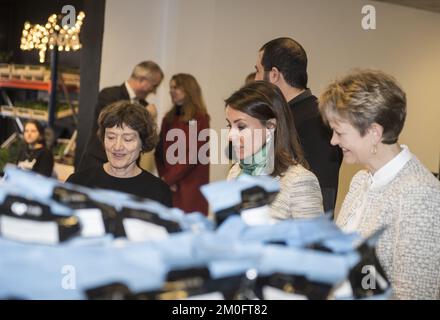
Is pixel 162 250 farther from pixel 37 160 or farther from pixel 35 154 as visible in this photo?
pixel 35 154

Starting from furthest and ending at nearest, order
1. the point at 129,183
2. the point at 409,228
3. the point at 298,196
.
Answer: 1. the point at 129,183
2. the point at 298,196
3. the point at 409,228

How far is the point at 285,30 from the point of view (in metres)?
6.39

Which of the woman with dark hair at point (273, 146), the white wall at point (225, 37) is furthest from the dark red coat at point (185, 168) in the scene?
the woman with dark hair at point (273, 146)

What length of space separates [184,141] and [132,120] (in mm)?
2410

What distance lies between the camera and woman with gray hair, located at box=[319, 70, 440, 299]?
1.31 metres

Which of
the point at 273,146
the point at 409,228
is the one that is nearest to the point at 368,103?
the point at 409,228

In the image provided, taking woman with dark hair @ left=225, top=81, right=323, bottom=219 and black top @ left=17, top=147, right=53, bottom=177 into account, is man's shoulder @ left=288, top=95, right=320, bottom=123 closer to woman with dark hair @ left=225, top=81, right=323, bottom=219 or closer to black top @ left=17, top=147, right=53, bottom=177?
woman with dark hair @ left=225, top=81, right=323, bottom=219

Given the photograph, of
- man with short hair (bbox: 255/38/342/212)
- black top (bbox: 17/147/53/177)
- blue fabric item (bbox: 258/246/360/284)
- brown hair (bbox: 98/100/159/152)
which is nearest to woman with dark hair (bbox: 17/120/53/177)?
black top (bbox: 17/147/53/177)

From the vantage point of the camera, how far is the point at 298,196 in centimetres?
203

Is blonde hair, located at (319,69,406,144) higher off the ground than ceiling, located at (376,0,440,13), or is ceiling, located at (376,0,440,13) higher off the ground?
ceiling, located at (376,0,440,13)

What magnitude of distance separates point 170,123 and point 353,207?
3607 millimetres

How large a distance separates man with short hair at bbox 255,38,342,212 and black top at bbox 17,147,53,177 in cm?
242

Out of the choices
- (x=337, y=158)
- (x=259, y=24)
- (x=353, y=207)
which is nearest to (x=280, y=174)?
(x=353, y=207)
